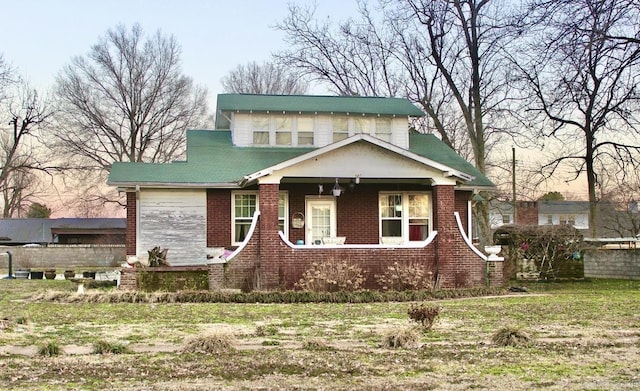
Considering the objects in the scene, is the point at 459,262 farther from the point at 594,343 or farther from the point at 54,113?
the point at 54,113

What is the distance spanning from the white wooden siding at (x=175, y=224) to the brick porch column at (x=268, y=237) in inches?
134

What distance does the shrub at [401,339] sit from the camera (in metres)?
10.7

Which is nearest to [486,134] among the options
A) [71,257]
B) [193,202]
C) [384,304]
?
[193,202]

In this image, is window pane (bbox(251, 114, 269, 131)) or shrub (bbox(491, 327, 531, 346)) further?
window pane (bbox(251, 114, 269, 131))

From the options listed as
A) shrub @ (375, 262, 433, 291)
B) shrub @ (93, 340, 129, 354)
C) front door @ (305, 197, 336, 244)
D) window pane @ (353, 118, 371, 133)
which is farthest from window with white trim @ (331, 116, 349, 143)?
shrub @ (93, 340, 129, 354)

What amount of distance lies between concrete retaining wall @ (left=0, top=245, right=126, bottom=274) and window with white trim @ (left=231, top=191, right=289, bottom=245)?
23606 mm

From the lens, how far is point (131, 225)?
2412 centimetres

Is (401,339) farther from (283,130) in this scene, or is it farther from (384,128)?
(384,128)

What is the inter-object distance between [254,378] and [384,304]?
9.92m

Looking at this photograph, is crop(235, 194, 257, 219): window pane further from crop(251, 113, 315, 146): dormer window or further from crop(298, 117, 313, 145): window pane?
crop(298, 117, 313, 145): window pane

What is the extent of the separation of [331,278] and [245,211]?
5.30m

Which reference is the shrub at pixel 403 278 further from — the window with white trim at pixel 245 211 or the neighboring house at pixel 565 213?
the neighboring house at pixel 565 213

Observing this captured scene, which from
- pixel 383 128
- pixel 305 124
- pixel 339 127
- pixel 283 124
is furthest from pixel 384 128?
pixel 283 124

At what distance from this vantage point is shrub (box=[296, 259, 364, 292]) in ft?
65.8
